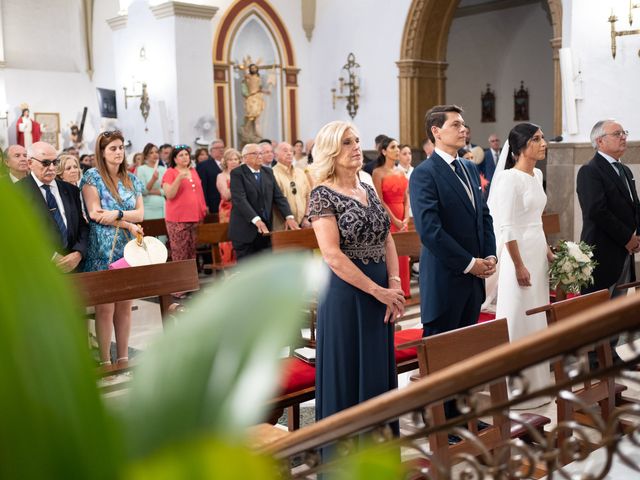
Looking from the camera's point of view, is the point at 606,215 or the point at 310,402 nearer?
the point at 310,402

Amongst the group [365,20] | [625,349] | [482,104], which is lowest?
[625,349]

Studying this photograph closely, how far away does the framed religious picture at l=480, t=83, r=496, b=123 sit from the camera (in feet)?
65.2

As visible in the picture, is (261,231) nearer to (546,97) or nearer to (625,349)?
(625,349)

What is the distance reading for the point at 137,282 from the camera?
4715 mm

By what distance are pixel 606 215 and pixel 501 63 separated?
1537 centimetres

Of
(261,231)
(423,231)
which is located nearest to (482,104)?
(261,231)

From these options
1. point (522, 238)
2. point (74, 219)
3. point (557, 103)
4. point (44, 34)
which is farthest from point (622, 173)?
point (44, 34)

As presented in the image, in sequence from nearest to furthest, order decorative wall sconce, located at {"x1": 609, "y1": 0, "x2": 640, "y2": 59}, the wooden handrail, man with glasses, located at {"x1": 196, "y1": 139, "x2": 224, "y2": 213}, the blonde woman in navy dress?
the wooden handrail < the blonde woman in navy dress < decorative wall sconce, located at {"x1": 609, "y1": 0, "x2": 640, "y2": 59} < man with glasses, located at {"x1": 196, "y1": 139, "x2": 224, "y2": 213}

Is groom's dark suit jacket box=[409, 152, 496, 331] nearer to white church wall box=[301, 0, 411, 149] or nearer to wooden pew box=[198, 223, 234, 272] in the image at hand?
wooden pew box=[198, 223, 234, 272]

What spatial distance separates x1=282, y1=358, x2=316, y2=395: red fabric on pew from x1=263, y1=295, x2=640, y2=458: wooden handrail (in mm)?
2431

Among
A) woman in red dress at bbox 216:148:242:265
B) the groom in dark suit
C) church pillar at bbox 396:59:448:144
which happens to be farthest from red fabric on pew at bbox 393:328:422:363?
church pillar at bbox 396:59:448:144

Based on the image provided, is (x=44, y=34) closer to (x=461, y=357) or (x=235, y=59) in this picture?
(x=235, y=59)

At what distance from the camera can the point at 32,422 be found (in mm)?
387

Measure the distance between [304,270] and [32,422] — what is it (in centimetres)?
19
